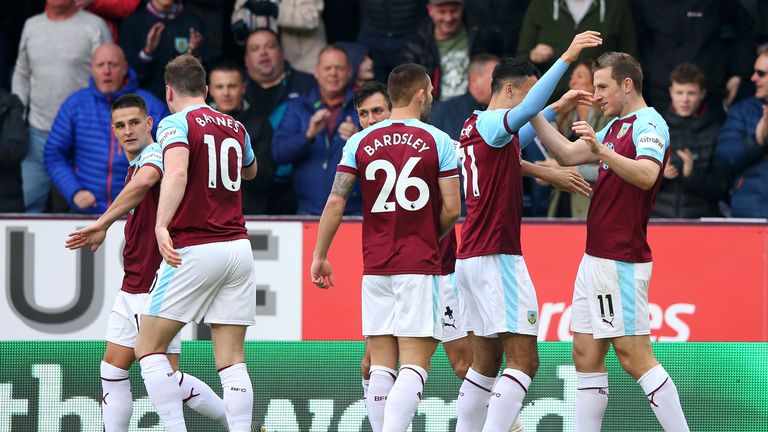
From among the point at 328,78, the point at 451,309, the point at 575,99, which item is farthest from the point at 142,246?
the point at 328,78

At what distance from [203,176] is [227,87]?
4.59 m

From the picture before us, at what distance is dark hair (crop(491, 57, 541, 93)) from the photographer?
805 cm

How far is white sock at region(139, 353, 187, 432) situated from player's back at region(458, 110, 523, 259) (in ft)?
6.42

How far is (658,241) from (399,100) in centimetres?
395

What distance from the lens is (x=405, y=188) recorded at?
7676 millimetres

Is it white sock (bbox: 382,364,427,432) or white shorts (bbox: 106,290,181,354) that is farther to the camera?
white shorts (bbox: 106,290,181,354)

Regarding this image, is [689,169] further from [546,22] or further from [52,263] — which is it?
[52,263]

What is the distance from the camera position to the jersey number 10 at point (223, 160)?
7680 mm

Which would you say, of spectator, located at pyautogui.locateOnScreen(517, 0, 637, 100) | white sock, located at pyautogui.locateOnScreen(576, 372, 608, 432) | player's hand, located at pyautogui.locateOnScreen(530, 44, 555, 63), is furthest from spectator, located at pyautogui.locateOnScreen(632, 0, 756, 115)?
white sock, located at pyautogui.locateOnScreen(576, 372, 608, 432)

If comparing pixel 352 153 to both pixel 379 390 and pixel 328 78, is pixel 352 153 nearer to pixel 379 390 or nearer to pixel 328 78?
pixel 379 390

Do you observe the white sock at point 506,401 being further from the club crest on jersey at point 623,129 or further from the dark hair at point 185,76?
the dark hair at point 185,76

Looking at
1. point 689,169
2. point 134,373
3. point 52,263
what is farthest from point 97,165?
point 689,169

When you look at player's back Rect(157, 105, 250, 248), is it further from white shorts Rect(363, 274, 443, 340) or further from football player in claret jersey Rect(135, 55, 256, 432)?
white shorts Rect(363, 274, 443, 340)

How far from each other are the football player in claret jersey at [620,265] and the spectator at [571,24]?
→ 4.46m
